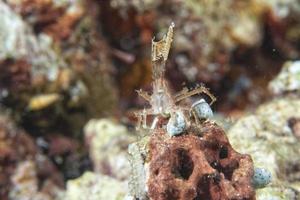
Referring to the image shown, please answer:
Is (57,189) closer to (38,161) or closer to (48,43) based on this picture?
(38,161)

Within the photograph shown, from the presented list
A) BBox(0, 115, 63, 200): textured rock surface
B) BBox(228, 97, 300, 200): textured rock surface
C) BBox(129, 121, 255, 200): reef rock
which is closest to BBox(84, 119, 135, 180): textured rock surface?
BBox(0, 115, 63, 200): textured rock surface

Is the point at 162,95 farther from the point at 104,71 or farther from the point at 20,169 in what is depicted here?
the point at 104,71

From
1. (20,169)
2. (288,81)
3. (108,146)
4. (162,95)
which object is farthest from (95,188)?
(288,81)

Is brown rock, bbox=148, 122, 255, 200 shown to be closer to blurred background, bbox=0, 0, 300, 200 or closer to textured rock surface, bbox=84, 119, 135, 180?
blurred background, bbox=0, 0, 300, 200

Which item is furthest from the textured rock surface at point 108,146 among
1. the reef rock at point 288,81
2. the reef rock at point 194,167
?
the reef rock at point 194,167

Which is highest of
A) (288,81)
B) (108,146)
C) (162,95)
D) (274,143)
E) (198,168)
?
(288,81)

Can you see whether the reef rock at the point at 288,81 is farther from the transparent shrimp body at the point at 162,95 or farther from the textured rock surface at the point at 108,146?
the transparent shrimp body at the point at 162,95
